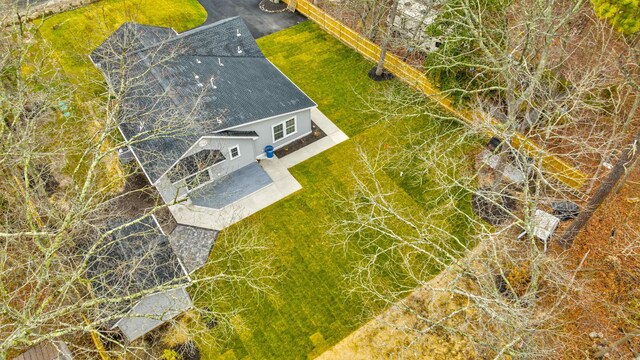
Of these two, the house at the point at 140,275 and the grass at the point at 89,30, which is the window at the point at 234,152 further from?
the grass at the point at 89,30

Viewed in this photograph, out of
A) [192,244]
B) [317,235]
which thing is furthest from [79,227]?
[317,235]

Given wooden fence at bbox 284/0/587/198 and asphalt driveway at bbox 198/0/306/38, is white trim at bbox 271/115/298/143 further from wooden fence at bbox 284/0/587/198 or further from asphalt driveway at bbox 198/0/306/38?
asphalt driveway at bbox 198/0/306/38

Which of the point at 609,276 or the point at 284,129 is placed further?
the point at 284,129

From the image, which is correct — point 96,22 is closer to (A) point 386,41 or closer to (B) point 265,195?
(B) point 265,195

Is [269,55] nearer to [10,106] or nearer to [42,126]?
[42,126]

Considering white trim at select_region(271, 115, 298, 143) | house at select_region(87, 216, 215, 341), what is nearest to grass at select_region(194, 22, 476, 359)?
white trim at select_region(271, 115, 298, 143)

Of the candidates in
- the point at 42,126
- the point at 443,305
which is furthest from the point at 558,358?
the point at 42,126
